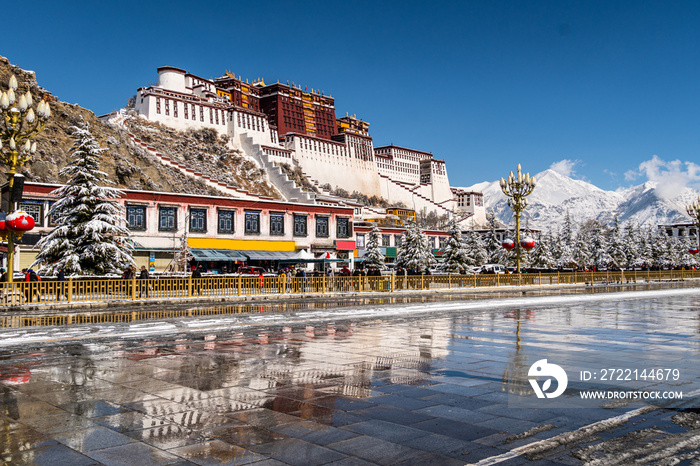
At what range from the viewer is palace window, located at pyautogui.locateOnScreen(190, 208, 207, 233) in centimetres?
4944

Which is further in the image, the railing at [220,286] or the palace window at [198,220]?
the palace window at [198,220]

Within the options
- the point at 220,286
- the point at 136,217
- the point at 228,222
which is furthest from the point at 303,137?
the point at 220,286

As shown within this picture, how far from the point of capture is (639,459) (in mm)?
4625

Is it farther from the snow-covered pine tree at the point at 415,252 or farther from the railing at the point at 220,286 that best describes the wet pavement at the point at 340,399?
the snow-covered pine tree at the point at 415,252

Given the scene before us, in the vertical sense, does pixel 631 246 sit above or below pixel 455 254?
above

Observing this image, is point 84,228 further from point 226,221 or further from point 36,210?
point 226,221

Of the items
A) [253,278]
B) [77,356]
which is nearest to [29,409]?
[77,356]

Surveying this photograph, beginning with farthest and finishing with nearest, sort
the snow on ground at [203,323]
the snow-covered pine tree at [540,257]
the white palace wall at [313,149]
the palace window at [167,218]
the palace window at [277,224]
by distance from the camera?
the white palace wall at [313,149] < the snow-covered pine tree at [540,257] < the palace window at [277,224] < the palace window at [167,218] < the snow on ground at [203,323]

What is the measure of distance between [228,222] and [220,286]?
985 inches

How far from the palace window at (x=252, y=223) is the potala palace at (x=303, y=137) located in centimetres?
3328

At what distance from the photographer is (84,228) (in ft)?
102

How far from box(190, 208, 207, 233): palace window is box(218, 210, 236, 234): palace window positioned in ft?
4.67

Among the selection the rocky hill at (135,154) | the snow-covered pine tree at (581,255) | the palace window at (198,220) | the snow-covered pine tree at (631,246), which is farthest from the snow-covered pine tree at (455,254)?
the snow-covered pine tree at (631,246)

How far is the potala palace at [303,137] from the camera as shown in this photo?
107312 millimetres
